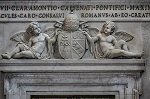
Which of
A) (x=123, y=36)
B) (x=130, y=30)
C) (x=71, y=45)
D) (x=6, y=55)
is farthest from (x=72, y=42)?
(x=6, y=55)

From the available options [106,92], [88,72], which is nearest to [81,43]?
[88,72]

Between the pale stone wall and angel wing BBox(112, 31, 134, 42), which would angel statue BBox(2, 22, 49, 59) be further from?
angel wing BBox(112, 31, 134, 42)

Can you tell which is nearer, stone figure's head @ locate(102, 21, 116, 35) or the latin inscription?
stone figure's head @ locate(102, 21, 116, 35)

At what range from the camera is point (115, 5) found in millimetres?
6523

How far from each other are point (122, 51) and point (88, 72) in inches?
25.3

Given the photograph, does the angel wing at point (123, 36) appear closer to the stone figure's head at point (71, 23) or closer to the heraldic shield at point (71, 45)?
the heraldic shield at point (71, 45)

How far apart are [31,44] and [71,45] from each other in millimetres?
663

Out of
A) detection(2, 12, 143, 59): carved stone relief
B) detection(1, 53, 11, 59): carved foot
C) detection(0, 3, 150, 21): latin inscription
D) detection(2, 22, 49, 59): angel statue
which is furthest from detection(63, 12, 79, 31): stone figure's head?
detection(1, 53, 11, 59): carved foot

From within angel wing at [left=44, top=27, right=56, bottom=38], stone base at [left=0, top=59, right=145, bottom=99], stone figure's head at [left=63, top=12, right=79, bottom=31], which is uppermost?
stone figure's head at [left=63, top=12, right=79, bottom=31]

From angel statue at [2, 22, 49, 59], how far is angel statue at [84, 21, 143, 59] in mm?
742

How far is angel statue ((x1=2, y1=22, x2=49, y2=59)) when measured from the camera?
639 cm

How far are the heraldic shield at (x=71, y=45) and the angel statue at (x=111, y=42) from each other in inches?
5.6

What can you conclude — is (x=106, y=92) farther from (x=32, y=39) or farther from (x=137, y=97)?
(x=32, y=39)

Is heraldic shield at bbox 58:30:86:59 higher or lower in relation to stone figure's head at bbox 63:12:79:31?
lower
